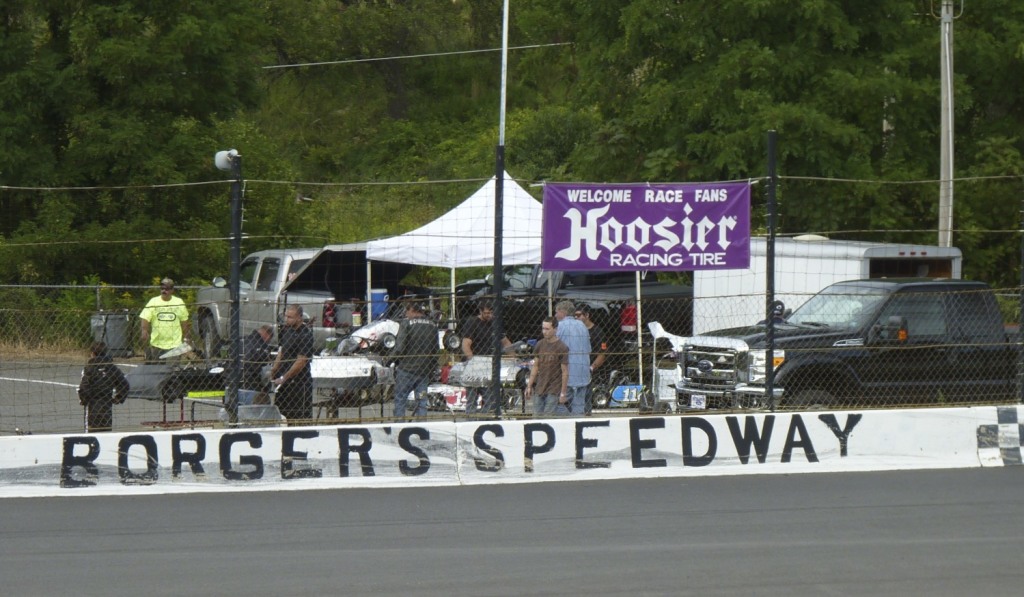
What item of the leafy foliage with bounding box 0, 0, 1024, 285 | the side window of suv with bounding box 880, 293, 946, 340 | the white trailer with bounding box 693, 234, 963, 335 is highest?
the leafy foliage with bounding box 0, 0, 1024, 285

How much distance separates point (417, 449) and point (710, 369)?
4.07m

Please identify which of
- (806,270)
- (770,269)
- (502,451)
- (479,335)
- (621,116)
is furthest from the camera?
(621,116)

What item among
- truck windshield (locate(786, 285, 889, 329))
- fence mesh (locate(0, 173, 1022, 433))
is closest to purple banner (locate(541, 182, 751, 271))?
fence mesh (locate(0, 173, 1022, 433))

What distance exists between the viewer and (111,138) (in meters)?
27.5

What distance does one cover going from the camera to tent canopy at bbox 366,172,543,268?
731 inches

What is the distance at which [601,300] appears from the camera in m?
19.7

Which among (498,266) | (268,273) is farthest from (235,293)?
(268,273)

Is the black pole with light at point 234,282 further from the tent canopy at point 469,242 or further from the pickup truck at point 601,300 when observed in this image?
the tent canopy at point 469,242

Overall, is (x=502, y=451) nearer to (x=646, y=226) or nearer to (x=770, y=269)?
(x=646, y=226)

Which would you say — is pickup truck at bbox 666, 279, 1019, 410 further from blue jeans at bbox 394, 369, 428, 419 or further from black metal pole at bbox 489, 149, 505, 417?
black metal pole at bbox 489, 149, 505, 417

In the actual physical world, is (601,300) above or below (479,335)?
above

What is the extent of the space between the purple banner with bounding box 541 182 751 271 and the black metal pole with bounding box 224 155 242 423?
2782mm

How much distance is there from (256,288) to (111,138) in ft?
19.4

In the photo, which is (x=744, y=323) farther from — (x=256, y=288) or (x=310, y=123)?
(x=310, y=123)
